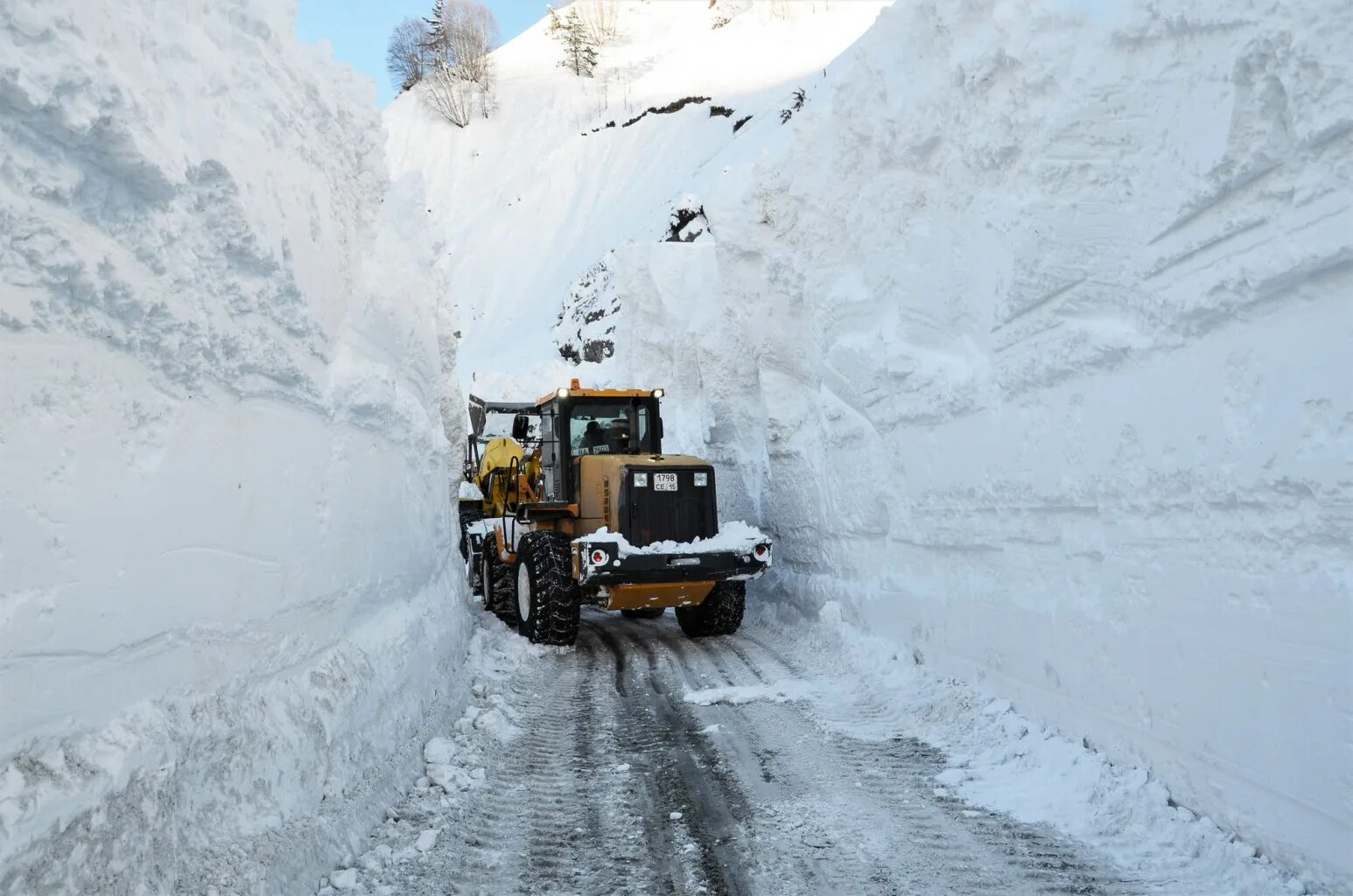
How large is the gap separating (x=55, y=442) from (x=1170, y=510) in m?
4.36

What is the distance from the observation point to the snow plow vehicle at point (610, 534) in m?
8.16

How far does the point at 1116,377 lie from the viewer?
443 centimetres

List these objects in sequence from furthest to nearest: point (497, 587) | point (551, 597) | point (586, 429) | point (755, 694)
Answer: point (497, 587)
point (586, 429)
point (551, 597)
point (755, 694)

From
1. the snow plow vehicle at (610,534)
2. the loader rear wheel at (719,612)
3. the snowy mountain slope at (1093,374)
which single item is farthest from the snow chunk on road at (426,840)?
the loader rear wheel at (719,612)

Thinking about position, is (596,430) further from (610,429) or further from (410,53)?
(410,53)

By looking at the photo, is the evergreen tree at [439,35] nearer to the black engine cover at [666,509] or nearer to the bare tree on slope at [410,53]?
the bare tree on slope at [410,53]

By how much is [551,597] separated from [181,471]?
517 cm

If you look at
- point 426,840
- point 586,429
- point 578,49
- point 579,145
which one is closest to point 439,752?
point 426,840

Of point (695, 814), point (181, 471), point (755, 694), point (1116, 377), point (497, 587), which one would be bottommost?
point (695, 814)

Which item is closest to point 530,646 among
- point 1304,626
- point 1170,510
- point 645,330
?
point 1170,510

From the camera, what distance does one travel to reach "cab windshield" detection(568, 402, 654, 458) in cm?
966

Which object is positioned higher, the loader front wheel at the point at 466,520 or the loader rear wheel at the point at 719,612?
the loader front wheel at the point at 466,520

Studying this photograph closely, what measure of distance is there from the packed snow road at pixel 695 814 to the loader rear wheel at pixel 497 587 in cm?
311

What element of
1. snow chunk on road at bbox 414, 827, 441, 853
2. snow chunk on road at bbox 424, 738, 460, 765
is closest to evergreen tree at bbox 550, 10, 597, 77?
snow chunk on road at bbox 424, 738, 460, 765
